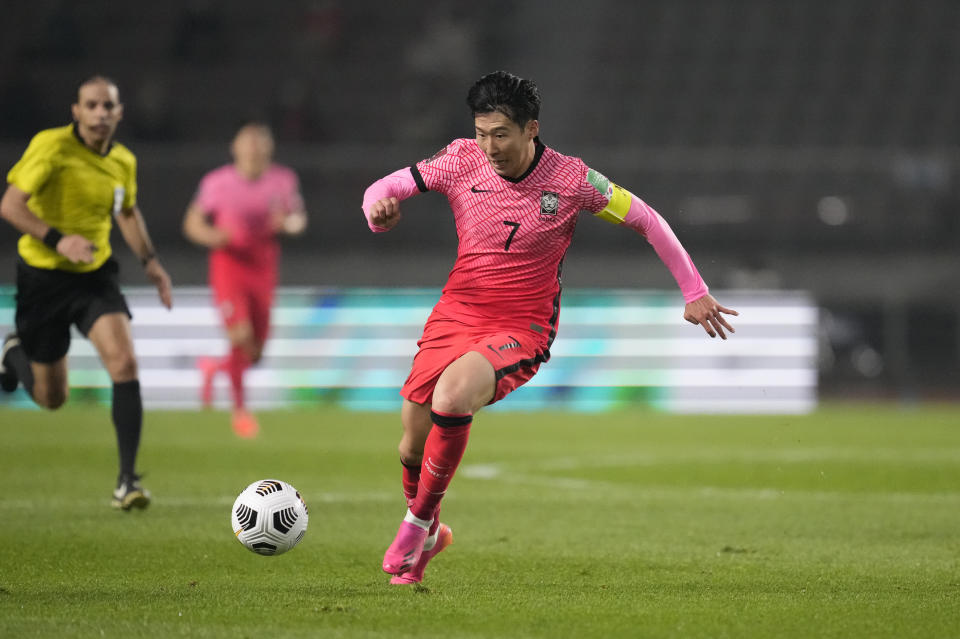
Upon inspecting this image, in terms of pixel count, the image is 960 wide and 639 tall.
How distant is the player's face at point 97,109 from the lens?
6961mm

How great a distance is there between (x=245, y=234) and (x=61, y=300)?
505 centimetres

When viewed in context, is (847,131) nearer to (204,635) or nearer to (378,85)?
(378,85)

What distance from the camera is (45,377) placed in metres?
7.55

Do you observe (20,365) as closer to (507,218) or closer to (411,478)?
(411,478)

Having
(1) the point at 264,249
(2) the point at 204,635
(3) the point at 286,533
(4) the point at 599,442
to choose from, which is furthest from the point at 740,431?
(2) the point at 204,635

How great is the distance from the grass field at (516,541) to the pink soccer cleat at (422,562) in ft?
0.29

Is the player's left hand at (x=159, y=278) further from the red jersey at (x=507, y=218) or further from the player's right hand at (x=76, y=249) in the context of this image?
the red jersey at (x=507, y=218)

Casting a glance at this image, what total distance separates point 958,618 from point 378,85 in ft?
57.5

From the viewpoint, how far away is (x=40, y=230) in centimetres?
667

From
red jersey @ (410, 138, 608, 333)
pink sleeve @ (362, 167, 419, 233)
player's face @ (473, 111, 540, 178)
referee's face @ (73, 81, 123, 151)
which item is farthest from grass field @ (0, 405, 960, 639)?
referee's face @ (73, 81, 123, 151)

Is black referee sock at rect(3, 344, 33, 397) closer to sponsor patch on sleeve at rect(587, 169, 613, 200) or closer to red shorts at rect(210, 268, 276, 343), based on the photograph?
sponsor patch on sleeve at rect(587, 169, 613, 200)

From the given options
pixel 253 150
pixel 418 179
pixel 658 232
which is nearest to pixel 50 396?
pixel 418 179

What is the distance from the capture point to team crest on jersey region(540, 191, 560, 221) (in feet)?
17.0

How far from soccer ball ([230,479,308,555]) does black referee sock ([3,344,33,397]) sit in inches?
123
